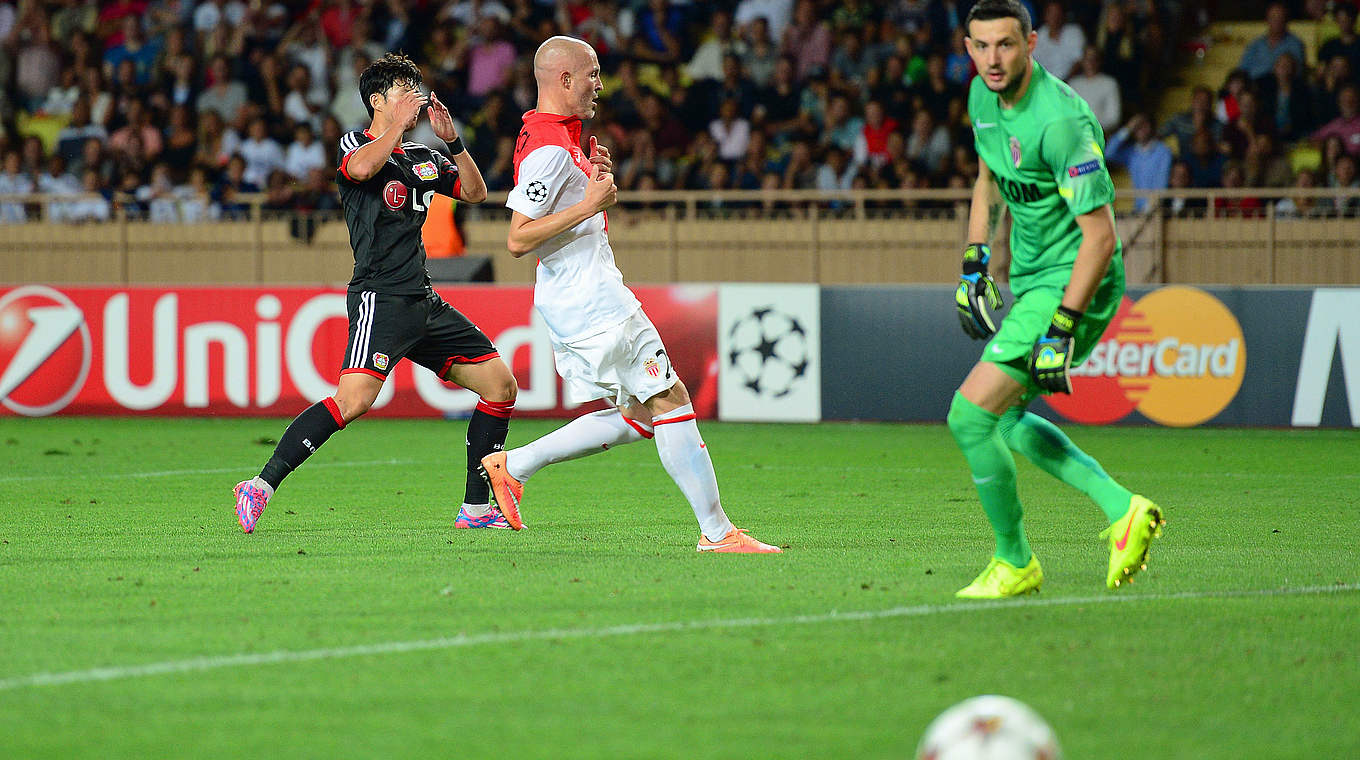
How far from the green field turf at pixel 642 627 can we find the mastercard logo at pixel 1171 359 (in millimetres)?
3887

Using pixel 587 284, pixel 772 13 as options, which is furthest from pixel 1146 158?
pixel 587 284

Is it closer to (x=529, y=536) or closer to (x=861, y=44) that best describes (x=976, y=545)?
(x=529, y=536)

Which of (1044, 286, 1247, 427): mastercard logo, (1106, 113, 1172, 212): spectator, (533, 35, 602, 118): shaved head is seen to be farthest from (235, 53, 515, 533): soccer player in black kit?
(1106, 113, 1172, 212): spectator

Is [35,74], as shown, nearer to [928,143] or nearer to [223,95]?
[223,95]

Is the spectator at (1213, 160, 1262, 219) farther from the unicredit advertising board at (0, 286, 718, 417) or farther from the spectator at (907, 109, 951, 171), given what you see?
the unicredit advertising board at (0, 286, 718, 417)

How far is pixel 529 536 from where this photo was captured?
7.92 meters

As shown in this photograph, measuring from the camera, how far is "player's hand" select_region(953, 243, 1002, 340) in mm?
5977

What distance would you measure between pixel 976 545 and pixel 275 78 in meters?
15.9

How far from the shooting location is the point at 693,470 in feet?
23.9

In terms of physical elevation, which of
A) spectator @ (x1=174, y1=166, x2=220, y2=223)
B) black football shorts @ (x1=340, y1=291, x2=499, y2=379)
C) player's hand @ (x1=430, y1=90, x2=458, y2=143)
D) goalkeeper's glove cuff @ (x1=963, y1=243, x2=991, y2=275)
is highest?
player's hand @ (x1=430, y1=90, x2=458, y2=143)

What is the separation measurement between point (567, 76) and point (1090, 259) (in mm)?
2493

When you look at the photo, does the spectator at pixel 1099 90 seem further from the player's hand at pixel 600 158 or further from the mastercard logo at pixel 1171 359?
the player's hand at pixel 600 158

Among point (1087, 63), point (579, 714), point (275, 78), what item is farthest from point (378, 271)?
point (275, 78)

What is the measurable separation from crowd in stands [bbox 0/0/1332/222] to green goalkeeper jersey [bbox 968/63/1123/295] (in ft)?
36.1
